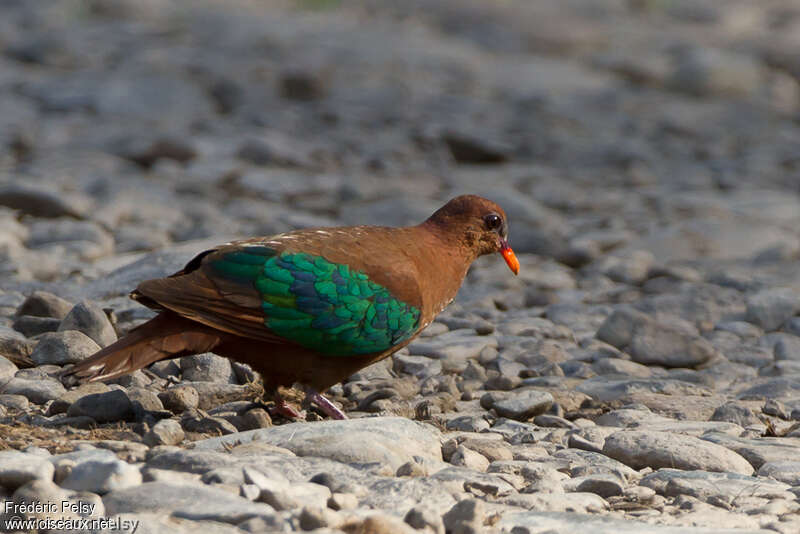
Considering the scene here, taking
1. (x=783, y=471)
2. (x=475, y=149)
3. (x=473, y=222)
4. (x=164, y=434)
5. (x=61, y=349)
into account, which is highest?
(x=473, y=222)

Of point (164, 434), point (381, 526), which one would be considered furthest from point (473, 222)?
point (381, 526)

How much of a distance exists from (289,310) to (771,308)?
154 inches

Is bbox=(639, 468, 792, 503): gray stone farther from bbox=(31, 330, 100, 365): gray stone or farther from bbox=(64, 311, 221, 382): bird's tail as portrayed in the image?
bbox=(31, 330, 100, 365): gray stone

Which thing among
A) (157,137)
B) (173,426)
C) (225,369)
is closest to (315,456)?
(173,426)

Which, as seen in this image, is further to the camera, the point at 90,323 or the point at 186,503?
the point at 90,323

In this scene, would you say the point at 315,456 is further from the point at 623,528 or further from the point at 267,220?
the point at 267,220

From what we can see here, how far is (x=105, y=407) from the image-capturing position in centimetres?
476

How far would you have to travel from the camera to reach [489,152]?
11.9 m

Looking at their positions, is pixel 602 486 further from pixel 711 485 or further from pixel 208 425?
pixel 208 425

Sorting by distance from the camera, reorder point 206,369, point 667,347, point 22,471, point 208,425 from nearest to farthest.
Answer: point 22,471
point 208,425
point 206,369
point 667,347

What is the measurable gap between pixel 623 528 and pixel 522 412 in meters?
1.55

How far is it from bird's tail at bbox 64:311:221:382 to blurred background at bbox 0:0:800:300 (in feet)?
6.76

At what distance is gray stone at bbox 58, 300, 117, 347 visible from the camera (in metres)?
5.81

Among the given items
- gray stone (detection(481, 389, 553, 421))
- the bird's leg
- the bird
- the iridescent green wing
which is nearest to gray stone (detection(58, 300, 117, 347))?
the bird
